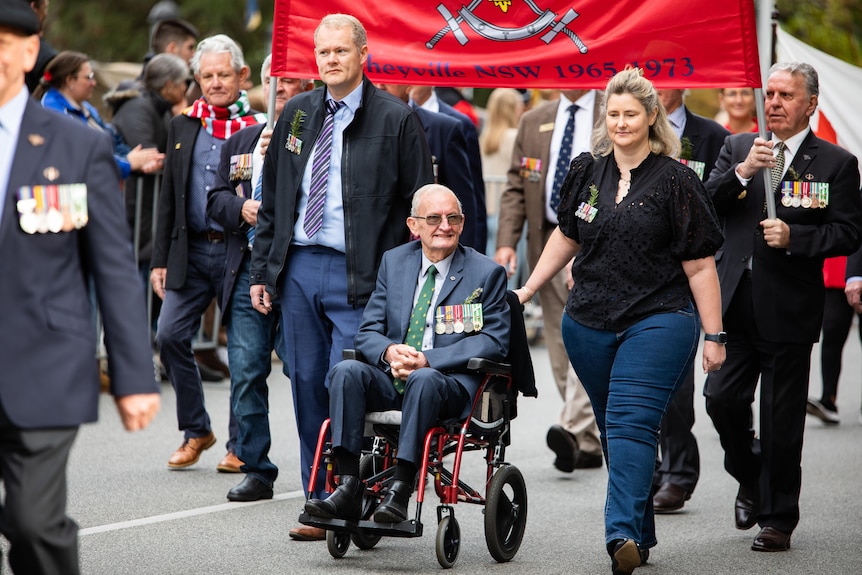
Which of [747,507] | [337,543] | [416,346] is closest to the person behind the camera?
[337,543]

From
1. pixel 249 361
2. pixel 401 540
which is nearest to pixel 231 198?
pixel 249 361

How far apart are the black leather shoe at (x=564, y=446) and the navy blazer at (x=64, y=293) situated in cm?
452

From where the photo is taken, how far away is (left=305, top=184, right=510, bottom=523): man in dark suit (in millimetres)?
5969

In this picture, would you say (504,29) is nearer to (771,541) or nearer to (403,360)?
(403,360)

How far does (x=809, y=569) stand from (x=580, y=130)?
3.43 metres

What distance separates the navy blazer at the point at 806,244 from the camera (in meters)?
6.66

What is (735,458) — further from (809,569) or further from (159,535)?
(159,535)

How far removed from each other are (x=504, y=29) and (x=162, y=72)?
15.5 ft

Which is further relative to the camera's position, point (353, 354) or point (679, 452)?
point (679, 452)

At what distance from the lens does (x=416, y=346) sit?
6449 millimetres

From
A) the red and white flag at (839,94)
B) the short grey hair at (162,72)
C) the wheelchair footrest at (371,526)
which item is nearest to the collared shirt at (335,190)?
the wheelchair footrest at (371,526)

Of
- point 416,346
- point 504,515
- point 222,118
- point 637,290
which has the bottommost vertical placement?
point 504,515

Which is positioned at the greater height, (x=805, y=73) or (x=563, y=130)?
(x=805, y=73)

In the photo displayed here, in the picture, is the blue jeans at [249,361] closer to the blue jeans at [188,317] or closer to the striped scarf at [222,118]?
the blue jeans at [188,317]
